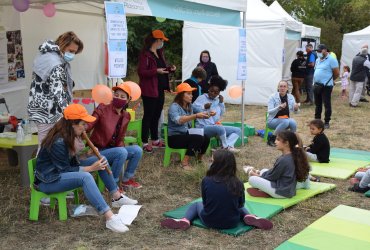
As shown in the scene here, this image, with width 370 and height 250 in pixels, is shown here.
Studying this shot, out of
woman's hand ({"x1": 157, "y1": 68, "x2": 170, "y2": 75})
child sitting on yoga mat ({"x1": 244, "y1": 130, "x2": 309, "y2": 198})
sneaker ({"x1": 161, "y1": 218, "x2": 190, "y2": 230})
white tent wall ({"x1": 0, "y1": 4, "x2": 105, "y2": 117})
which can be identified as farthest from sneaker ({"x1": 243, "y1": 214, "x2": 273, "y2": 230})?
white tent wall ({"x1": 0, "y1": 4, "x2": 105, "y2": 117})

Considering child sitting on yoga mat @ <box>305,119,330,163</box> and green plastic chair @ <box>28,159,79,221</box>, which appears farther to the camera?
child sitting on yoga mat @ <box>305,119,330,163</box>

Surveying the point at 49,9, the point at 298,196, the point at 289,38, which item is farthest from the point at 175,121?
the point at 289,38

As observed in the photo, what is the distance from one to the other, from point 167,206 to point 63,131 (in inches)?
51.3

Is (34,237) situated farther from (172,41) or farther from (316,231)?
(172,41)

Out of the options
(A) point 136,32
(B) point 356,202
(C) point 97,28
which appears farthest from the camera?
(A) point 136,32

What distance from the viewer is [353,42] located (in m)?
19.5

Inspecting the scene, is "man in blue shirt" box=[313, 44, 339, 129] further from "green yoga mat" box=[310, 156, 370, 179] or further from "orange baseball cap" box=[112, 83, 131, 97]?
"orange baseball cap" box=[112, 83, 131, 97]

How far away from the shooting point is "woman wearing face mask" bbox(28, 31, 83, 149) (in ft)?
13.0

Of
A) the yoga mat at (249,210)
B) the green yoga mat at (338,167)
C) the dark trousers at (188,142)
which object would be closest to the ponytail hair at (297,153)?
the yoga mat at (249,210)

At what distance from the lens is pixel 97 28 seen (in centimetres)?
858

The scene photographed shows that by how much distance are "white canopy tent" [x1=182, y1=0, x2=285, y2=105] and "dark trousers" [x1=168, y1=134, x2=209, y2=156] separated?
21.1 feet

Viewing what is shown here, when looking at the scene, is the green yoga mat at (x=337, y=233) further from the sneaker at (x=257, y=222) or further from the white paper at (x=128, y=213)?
the white paper at (x=128, y=213)

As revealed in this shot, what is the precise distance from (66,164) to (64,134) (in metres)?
0.28

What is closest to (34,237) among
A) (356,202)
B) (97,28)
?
(356,202)
